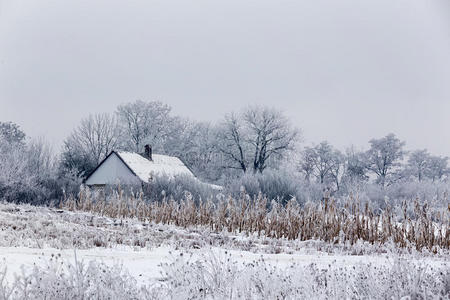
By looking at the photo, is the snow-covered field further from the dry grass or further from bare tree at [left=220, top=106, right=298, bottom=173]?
bare tree at [left=220, top=106, right=298, bottom=173]

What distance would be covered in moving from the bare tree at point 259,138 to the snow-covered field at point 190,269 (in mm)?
33767

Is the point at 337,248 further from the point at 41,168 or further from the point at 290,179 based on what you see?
the point at 41,168

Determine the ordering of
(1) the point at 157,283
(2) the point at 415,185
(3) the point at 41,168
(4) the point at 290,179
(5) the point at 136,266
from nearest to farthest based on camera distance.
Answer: (1) the point at 157,283 < (5) the point at 136,266 < (4) the point at 290,179 < (2) the point at 415,185 < (3) the point at 41,168

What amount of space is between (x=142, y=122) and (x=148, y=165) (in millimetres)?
12847

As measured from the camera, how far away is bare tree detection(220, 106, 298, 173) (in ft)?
148

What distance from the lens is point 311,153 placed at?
187 ft

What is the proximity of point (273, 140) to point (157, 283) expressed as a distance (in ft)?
130

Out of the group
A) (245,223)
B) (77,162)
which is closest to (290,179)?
(245,223)

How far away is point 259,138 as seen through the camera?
45531mm

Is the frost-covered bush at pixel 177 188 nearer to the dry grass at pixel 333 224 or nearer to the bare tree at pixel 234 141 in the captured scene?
the dry grass at pixel 333 224

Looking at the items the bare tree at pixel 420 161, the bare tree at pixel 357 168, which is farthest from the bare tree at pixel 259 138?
the bare tree at pixel 420 161

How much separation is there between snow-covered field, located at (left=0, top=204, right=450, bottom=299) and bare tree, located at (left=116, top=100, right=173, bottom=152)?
36541 millimetres

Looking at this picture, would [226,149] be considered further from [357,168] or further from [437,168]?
[437,168]

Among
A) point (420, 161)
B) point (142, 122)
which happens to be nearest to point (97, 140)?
point (142, 122)
